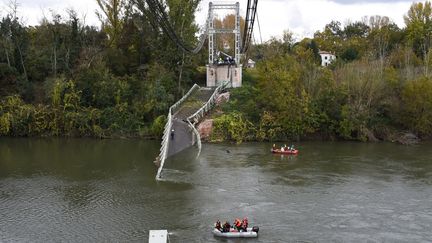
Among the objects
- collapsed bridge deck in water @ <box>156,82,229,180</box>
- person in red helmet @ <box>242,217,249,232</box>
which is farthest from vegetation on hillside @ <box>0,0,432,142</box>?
person in red helmet @ <box>242,217,249,232</box>

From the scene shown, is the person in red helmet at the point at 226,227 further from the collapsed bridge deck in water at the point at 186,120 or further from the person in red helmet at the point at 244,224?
the collapsed bridge deck in water at the point at 186,120

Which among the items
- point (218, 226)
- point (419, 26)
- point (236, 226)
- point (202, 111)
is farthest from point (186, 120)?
point (419, 26)

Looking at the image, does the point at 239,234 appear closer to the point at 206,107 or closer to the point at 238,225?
the point at 238,225

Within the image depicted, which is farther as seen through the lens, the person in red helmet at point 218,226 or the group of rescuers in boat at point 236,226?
the person in red helmet at point 218,226

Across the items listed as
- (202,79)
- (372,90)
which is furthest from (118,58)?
(372,90)

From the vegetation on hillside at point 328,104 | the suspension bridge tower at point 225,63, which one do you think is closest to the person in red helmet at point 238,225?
the vegetation on hillside at point 328,104
